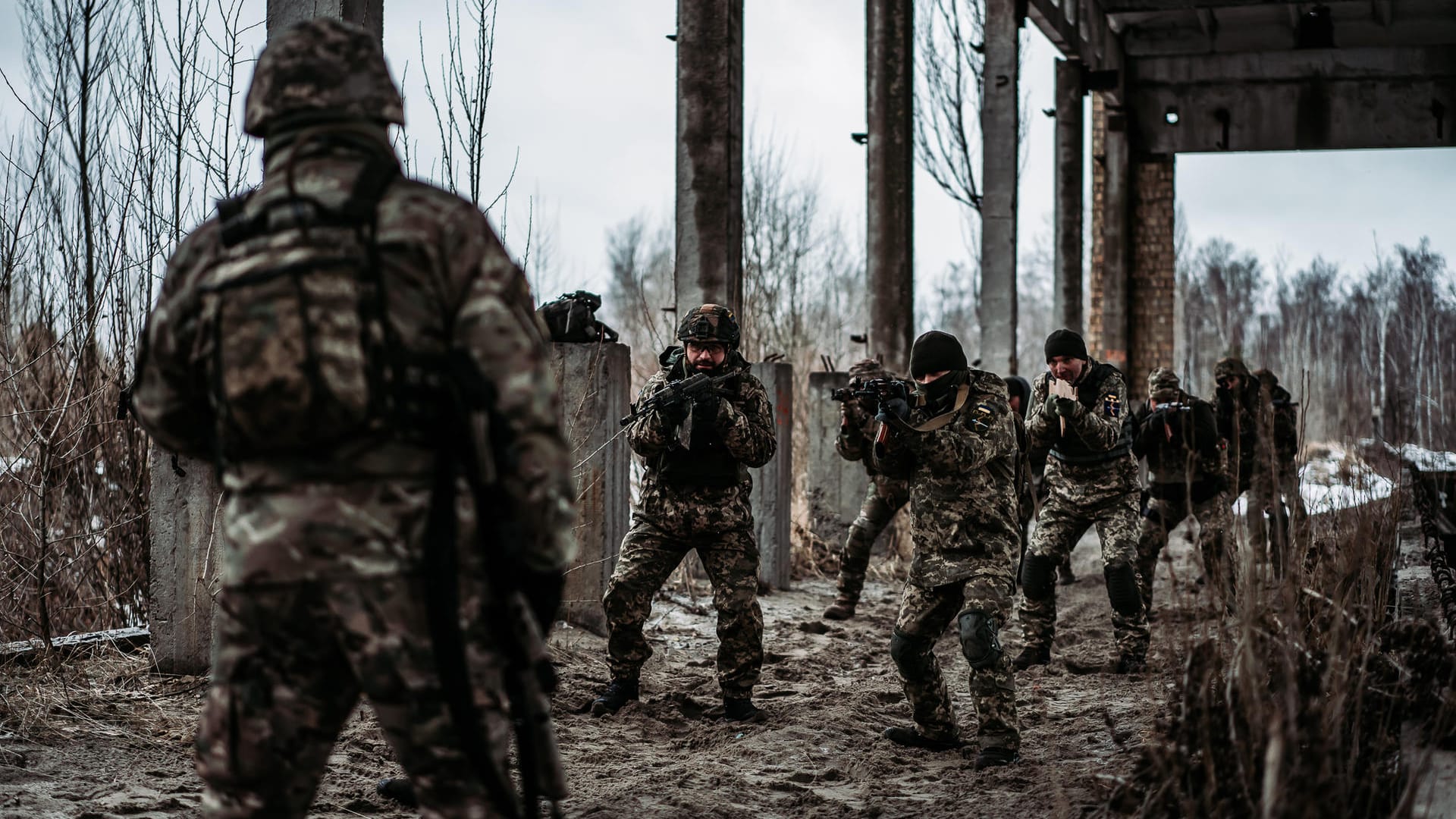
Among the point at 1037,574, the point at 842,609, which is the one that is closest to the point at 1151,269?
the point at 842,609

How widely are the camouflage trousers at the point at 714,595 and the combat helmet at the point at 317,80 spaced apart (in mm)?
3425

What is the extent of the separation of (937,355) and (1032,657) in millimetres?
2671

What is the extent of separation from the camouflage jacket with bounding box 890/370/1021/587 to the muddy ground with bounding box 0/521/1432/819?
780 mm

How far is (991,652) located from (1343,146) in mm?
15650

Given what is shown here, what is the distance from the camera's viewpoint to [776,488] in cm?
930

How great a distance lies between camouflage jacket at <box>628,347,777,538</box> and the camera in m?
5.65

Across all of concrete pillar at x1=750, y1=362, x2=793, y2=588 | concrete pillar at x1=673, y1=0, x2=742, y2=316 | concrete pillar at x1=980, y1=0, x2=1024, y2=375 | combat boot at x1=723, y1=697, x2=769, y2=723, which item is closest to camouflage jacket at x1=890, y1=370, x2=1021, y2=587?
combat boot at x1=723, y1=697, x2=769, y2=723

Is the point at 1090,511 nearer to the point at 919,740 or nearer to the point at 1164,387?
the point at 1164,387

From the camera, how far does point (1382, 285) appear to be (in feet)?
156

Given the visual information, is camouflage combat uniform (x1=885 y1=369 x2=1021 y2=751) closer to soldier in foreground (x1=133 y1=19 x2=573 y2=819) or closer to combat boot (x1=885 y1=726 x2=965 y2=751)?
combat boot (x1=885 y1=726 x2=965 y2=751)

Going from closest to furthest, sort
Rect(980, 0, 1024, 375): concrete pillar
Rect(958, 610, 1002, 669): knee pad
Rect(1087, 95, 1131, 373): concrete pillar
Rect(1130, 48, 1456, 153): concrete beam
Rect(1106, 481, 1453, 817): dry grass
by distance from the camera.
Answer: Rect(1106, 481, 1453, 817): dry grass, Rect(958, 610, 1002, 669): knee pad, Rect(980, 0, 1024, 375): concrete pillar, Rect(1130, 48, 1456, 153): concrete beam, Rect(1087, 95, 1131, 373): concrete pillar

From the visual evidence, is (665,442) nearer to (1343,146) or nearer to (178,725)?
(178,725)

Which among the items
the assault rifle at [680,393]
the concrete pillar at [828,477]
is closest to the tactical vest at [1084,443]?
the assault rifle at [680,393]

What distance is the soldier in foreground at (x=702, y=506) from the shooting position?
568cm
